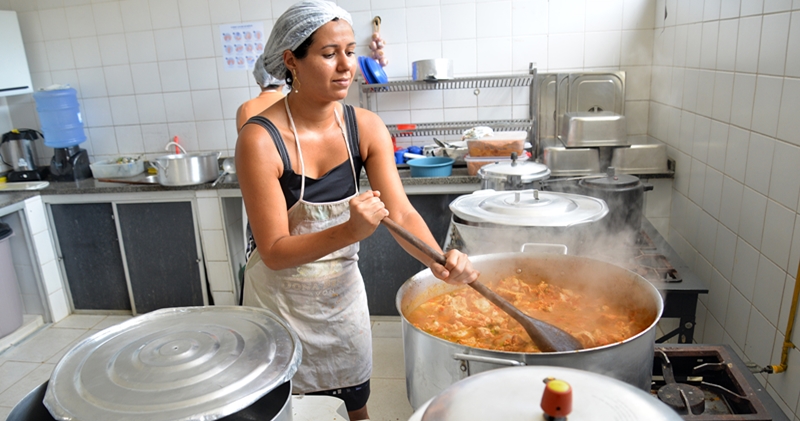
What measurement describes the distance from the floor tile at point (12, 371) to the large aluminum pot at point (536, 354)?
2.78 metres

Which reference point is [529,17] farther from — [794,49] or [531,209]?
[531,209]

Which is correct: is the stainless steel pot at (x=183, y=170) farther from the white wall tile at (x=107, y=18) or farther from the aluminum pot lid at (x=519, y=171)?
the aluminum pot lid at (x=519, y=171)

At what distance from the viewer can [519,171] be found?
2166 mm

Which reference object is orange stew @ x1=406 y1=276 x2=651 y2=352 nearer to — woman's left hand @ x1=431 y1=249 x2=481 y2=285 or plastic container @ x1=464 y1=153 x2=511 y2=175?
woman's left hand @ x1=431 y1=249 x2=481 y2=285

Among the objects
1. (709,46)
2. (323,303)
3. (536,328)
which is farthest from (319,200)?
(709,46)

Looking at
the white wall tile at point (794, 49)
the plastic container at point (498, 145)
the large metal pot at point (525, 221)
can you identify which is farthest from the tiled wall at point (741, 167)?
the plastic container at point (498, 145)

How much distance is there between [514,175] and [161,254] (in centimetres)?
251

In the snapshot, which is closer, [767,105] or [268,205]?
[268,205]

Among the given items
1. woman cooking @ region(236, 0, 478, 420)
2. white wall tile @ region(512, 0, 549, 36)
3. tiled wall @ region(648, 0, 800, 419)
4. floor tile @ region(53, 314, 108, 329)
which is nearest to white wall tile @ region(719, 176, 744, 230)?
tiled wall @ region(648, 0, 800, 419)

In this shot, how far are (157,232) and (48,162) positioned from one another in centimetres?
144

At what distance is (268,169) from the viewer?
140 cm

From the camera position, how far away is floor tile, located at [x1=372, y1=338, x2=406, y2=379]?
2836 millimetres

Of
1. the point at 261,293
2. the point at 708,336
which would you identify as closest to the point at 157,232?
the point at 261,293

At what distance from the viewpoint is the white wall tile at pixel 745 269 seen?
6.18ft
